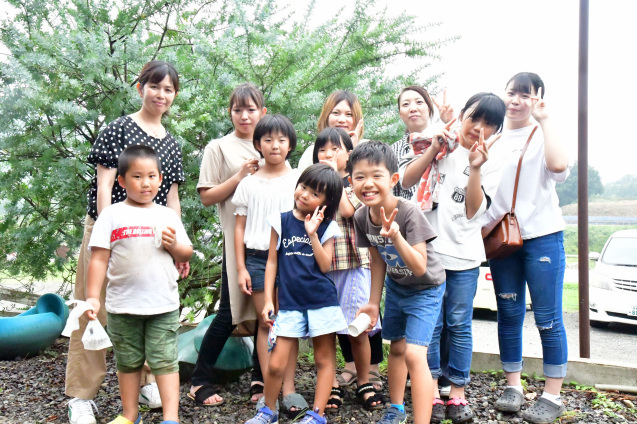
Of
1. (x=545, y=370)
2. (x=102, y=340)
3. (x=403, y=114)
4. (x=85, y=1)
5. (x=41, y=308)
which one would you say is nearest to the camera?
(x=102, y=340)

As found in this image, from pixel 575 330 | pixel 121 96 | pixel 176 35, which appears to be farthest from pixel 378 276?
pixel 575 330

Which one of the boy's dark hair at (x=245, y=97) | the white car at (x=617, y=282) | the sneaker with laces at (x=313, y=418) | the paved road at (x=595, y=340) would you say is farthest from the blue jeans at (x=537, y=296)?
the white car at (x=617, y=282)

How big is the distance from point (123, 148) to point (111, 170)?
13 centimetres

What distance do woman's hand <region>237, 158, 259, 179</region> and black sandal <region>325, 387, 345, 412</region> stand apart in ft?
4.29

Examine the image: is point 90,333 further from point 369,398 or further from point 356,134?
point 356,134

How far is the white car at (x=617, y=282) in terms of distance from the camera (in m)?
7.50

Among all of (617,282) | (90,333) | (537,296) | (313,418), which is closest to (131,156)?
(90,333)

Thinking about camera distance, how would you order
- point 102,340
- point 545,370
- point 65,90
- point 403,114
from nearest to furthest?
point 102,340 → point 545,370 → point 403,114 → point 65,90

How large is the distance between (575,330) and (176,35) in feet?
25.4

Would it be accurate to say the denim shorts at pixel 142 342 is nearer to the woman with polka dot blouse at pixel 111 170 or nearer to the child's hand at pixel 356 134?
the woman with polka dot blouse at pixel 111 170

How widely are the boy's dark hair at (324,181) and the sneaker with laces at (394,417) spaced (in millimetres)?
1076

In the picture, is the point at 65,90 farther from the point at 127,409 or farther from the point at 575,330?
the point at 575,330

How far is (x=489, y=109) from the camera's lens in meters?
2.71

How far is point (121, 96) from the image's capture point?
12.1ft
